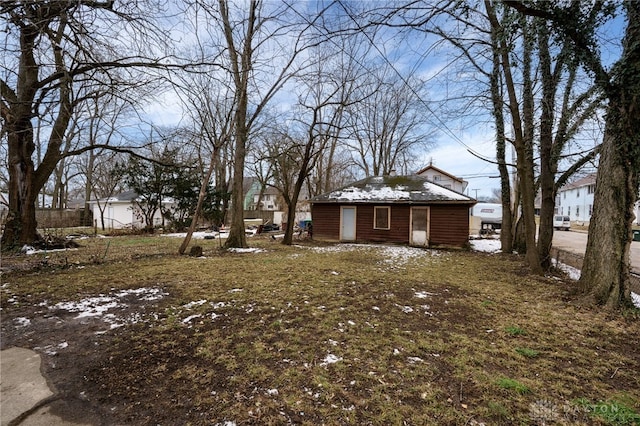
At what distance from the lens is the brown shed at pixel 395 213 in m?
12.8

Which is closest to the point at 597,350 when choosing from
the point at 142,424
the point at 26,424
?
the point at 142,424

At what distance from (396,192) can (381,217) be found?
4.70 feet

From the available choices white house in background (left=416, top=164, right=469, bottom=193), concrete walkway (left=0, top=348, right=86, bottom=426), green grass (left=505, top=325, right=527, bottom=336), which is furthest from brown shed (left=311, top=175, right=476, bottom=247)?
white house in background (left=416, top=164, right=469, bottom=193)

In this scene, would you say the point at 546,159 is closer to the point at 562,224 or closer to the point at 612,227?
the point at 612,227

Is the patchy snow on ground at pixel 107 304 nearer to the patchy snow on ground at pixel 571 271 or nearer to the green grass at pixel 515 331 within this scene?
the green grass at pixel 515 331

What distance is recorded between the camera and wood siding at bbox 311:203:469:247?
12.8m

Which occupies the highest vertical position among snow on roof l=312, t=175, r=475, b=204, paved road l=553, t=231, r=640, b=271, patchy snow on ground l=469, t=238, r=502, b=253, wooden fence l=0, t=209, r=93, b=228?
snow on roof l=312, t=175, r=475, b=204

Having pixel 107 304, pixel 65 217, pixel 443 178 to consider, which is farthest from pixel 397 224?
pixel 65 217

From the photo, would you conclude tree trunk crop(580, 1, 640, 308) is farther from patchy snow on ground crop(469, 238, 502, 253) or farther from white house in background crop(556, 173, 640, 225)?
white house in background crop(556, 173, 640, 225)

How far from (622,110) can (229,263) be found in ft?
26.4

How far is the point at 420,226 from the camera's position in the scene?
1340cm

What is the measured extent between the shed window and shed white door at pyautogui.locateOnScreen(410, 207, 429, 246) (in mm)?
1080

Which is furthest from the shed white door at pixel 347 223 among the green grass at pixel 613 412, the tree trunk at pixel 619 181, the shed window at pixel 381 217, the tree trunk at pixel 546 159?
the green grass at pixel 613 412

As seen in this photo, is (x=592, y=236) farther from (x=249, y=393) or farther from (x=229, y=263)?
(x=229, y=263)
